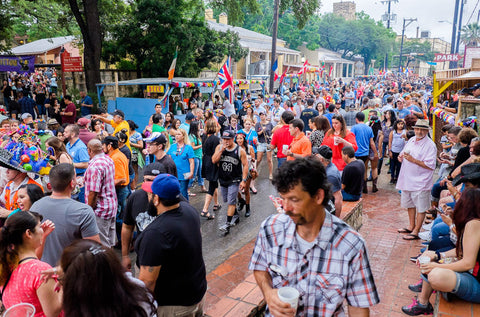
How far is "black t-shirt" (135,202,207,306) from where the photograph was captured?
2.75 metres

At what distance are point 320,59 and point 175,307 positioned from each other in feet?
197

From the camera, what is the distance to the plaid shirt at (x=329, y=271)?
6.54 ft

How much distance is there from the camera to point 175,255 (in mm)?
2828

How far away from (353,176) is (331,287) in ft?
14.1

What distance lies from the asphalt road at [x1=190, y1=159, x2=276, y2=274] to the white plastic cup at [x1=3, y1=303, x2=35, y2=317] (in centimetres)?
333

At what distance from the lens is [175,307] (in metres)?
2.95

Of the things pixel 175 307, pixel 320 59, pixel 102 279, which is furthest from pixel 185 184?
pixel 320 59

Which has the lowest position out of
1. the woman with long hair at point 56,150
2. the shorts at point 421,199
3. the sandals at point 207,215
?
the sandals at point 207,215

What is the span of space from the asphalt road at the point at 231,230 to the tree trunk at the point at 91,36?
978cm

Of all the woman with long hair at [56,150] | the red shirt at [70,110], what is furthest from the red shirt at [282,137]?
the red shirt at [70,110]

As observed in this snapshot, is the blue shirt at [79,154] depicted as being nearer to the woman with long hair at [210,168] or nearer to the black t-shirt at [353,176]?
the woman with long hair at [210,168]

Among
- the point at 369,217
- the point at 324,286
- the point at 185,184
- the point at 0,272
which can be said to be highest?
the point at 324,286

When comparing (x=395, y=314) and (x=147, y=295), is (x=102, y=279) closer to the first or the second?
(x=147, y=295)

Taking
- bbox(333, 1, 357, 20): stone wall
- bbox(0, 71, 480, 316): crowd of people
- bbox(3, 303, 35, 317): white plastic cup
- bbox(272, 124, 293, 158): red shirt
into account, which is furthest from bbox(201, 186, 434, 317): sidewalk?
bbox(333, 1, 357, 20): stone wall
